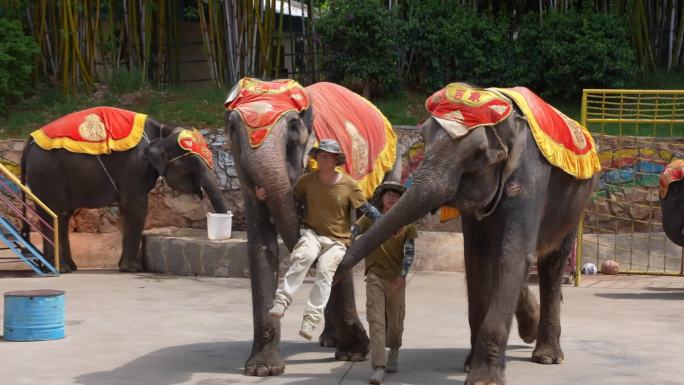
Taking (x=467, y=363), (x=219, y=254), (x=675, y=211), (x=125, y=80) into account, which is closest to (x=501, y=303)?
(x=467, y=363)

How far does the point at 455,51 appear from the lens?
17.0 m

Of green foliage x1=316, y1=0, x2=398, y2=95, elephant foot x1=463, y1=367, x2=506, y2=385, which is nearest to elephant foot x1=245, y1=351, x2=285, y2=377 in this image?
elephant foot x1=463, y1=367, x2=506, y2=385

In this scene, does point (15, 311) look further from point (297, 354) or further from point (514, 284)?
point (514, 284)

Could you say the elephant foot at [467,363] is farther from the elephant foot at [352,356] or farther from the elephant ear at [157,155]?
the elephant ear at [157,155]

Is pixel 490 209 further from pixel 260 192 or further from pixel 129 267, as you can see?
pixel 129 267

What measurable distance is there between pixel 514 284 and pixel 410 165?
8631 millimetres

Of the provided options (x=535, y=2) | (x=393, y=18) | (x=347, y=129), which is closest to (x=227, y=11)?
(x=393, y=18)

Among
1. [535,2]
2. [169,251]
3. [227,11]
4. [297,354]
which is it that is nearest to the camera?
[297,354]

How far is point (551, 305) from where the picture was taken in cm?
801

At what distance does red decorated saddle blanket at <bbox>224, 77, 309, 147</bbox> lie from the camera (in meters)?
7.11

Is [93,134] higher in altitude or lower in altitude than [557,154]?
lower

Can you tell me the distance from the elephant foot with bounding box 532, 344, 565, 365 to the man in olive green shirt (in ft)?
3.45

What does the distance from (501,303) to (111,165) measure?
24.7 feet

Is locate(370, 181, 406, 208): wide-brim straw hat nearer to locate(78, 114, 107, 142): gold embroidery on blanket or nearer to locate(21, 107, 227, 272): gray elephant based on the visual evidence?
locate(21, 107, 227, 272): gray elephant
